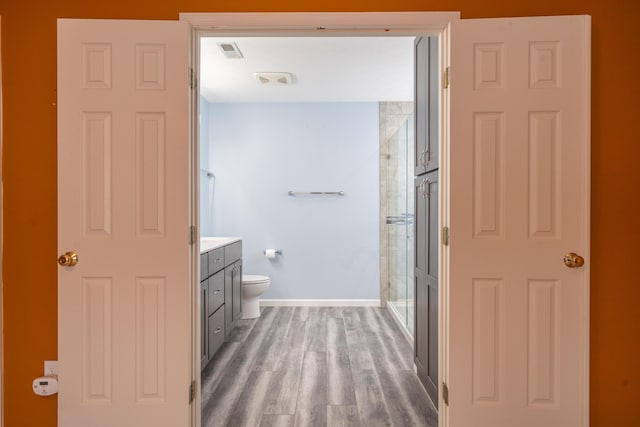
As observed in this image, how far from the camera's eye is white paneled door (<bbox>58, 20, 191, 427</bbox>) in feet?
5.35

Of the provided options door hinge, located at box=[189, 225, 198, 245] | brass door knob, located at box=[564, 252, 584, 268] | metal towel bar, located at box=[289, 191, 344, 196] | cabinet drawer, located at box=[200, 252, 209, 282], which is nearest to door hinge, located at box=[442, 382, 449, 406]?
brass door knob, located at box=[564, 252, 584, 268]

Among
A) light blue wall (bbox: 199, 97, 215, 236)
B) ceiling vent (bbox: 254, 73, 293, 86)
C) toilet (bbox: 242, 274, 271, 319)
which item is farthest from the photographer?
light blue wall (bbox: 199, 97, 215, 236)

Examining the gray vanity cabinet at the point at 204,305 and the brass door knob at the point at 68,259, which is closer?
the brass door knob at the point at 68,259

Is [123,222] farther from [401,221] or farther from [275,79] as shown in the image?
[401,221]

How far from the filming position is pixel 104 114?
164 centimetres

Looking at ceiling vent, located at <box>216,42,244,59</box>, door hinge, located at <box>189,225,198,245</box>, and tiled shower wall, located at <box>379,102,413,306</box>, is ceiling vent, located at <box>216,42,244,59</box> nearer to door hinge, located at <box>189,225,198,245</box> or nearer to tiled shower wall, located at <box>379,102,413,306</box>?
door hinge, located at <box>189,225,198,245</box>

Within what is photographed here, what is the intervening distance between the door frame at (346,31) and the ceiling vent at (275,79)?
6.26ft

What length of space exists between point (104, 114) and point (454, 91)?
1.53m

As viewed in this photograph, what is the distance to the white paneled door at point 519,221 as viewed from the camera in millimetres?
1609

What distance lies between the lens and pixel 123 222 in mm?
1646

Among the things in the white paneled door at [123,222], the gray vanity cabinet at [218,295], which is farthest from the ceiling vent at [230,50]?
the gray vanity cabinet at [218,295]

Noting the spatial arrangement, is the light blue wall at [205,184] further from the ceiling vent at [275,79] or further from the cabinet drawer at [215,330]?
the cabinet drawer at [215,330]

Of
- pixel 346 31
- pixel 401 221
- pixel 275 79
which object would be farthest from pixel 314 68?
pixel 346 31

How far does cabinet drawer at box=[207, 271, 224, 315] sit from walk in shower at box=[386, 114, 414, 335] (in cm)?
158
